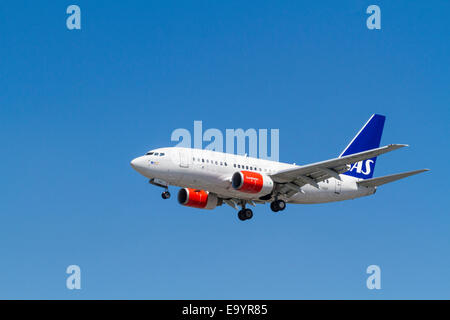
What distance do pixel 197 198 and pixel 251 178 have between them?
22.3 ft

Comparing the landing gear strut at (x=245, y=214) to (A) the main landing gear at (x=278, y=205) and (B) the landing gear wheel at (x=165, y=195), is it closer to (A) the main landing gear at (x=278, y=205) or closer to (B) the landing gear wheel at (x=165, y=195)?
(A) the main landing gear at (x=278, y=205)

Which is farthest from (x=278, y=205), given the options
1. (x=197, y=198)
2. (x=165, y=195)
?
(x=165, y=195)

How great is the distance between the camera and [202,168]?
178 ft

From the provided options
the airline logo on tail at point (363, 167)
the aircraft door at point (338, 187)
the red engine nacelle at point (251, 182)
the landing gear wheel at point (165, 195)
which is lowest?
the landing gear wheel at point (165, 195)

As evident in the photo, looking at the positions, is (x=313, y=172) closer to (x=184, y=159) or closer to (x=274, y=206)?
(x=274, y=206)

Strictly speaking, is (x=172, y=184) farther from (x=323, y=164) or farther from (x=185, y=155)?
(x=323, y=164)

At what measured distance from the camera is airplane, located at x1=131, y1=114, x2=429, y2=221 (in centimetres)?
5362

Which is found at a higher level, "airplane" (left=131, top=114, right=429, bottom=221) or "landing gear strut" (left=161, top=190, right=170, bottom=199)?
"airplane" (left=131, top=114, right=429, bottom=221)

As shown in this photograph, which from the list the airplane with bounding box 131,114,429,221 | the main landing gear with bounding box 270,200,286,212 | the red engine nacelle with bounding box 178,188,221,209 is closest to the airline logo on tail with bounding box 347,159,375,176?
the airplane with bounding box 131,114,429,221

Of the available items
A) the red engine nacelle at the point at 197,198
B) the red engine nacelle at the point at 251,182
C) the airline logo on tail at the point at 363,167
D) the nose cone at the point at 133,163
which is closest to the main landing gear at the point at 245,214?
the red engine nacelle at the point at 197,198

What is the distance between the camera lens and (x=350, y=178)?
203ft

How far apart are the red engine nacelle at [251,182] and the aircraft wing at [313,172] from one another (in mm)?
1321

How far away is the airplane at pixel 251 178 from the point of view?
5362cm

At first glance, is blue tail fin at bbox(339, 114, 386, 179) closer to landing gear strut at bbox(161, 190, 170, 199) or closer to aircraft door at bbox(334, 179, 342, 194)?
aircraft door at bbox(334, 179, 342, 194)
